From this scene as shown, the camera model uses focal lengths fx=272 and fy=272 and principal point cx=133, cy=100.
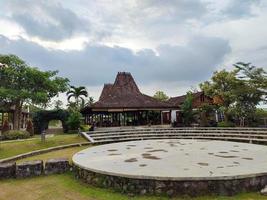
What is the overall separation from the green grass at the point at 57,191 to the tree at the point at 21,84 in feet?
55.9

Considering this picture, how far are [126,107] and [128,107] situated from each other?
192mm

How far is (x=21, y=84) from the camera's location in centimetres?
2547

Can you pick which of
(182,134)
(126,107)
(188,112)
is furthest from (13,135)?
(188,112)

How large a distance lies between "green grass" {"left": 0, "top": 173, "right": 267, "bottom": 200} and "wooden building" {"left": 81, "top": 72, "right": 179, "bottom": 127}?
636 inches

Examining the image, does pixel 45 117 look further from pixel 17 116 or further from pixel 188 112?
pixel 188 112

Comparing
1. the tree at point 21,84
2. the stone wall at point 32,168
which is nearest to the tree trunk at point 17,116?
the tree at point 21,84

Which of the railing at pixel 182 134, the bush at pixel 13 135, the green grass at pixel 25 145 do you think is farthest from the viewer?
the bush at pixel 13 135

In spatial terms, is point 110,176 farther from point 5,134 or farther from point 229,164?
point 5,134

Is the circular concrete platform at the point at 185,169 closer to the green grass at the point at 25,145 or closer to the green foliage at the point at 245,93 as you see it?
the green grass at the point at 25,145

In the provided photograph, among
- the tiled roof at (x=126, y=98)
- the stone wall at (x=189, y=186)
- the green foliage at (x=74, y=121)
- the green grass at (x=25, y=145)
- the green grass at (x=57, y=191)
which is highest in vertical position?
the tiled roof at (x=126, y=98)

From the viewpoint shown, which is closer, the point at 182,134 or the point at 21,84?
the point at 182,134

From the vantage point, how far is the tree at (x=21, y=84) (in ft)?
79.6

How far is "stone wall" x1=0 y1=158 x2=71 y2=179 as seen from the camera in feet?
29.1

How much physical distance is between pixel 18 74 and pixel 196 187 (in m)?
22.2
